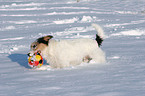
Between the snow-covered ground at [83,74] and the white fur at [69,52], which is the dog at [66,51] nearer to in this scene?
the white fur at [69,52]

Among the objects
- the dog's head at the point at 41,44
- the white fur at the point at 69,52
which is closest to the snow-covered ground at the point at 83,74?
the white fur at the point at 69,52

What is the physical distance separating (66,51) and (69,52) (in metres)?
0.06

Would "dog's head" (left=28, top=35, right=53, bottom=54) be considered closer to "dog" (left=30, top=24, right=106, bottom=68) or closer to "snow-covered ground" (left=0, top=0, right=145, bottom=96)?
"dog" (left=30, top=24, right=106, bottom=68)

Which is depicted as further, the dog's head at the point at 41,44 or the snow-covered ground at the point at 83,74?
the dog's head at the point at 41,44

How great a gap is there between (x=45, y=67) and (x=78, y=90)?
1.90 metres

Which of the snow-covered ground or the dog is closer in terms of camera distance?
the snow-covered ground

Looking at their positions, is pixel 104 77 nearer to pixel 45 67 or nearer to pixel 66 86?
pixel 66 86

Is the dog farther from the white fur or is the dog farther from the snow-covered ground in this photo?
the snow-covered ground

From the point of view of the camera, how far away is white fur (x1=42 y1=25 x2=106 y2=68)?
215 inches

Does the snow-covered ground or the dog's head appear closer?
the snow-covered ground

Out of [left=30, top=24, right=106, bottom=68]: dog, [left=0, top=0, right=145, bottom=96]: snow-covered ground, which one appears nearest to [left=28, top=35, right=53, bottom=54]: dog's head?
[left=30, top=24, right=106, bottom=68]: dog

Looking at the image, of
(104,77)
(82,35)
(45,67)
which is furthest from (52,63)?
(82,35)

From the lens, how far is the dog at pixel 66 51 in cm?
542

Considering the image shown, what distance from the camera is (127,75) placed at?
470 cm
